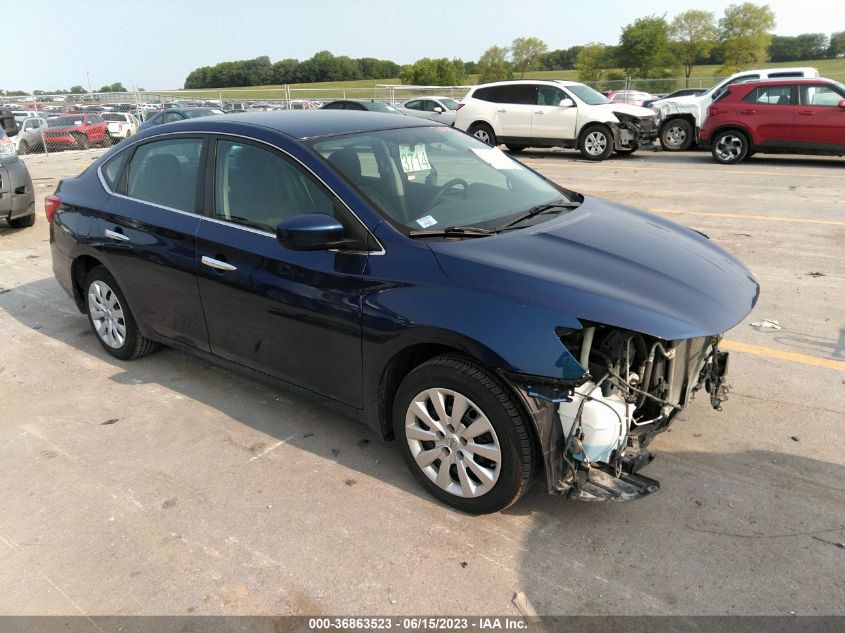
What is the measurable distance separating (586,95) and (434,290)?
1439 centimetres

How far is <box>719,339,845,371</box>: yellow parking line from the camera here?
4191 millimetres

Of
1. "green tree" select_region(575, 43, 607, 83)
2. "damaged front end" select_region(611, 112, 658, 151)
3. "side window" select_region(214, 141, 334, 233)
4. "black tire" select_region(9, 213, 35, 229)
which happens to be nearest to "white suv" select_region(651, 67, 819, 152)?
"damaged front end" select_region(611, 112, 658, 151)

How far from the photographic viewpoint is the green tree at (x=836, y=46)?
263 ft

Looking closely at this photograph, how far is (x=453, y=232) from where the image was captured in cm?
308

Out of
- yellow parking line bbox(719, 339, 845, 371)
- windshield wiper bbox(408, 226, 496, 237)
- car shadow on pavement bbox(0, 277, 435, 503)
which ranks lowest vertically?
car shadow on pavement bbox(0, 277, 435, 503)

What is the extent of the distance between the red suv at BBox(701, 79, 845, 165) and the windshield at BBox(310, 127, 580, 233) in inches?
433

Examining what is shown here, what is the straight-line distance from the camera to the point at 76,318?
223 inches

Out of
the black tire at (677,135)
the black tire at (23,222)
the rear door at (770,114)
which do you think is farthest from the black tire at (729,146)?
the black tire at (23,222)

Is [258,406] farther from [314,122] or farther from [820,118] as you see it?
[820,118]

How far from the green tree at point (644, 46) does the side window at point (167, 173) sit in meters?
52.0

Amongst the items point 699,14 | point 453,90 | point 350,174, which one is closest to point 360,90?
point 453,90

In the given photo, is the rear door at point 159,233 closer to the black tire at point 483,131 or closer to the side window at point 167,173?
the side window at point 167,173

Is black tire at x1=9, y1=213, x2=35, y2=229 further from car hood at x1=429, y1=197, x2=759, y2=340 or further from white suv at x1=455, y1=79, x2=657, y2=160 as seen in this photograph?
white suv at x1=455, y1=79, x2=657, y2=160

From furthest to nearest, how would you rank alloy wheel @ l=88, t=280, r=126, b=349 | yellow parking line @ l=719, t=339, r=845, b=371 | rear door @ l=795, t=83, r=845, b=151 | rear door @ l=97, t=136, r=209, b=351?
rear door @ l=795, t=83, r=845, b=151, alloy wheel @ l=88, t=280, r=126, b=349, yellow parking line @ l=719, t=339, r=845, b=371, rear door @ l=97, t=136, r=209, b=351
